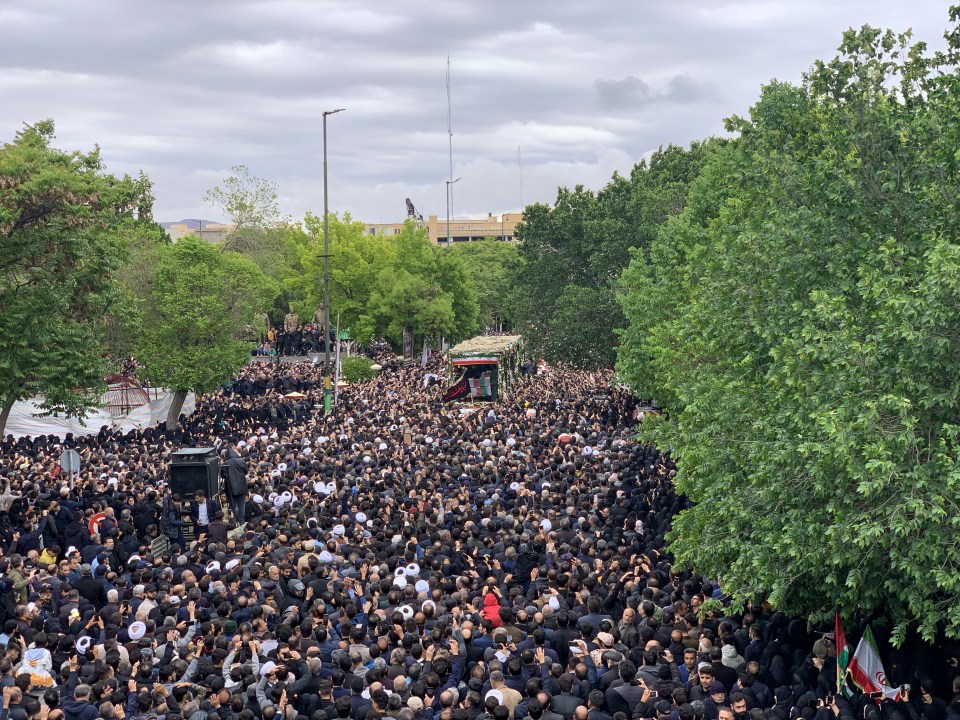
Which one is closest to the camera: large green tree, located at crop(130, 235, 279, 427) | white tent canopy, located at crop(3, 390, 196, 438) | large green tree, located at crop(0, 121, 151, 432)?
large green tree, located at crop(0, 121, 151, 432)

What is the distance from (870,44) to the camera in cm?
1436

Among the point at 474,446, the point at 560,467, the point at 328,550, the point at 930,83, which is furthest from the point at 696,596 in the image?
the point at 474,446

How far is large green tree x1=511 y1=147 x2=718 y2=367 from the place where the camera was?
4478cm

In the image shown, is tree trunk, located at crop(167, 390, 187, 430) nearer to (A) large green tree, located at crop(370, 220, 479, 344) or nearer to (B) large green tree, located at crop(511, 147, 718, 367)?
(B) large green tree, located at crop(511, 147, 718, 367)

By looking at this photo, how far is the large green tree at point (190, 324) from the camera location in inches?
1475

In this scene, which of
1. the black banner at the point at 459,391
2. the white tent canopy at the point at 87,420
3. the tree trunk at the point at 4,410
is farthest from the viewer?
the black banner at the point at 459,391

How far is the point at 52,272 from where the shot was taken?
2306cm

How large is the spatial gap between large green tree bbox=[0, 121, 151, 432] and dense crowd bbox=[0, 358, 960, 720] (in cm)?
235

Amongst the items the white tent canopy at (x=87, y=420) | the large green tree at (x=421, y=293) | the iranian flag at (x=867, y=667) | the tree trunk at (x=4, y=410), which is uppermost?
the large green tree at (x=421, y=293)

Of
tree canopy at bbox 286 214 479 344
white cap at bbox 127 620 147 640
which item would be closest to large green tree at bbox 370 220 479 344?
tree canopy at bbox 286 214 479 344

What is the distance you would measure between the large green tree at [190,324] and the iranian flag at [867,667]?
29.3 m

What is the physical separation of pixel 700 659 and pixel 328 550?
23.9 ft

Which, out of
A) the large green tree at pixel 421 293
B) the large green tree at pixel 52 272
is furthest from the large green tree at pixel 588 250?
the large green tree at pixel 52 272

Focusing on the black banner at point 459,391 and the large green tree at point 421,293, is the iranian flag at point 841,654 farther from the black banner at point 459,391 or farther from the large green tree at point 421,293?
the large green tree at point 421,293
